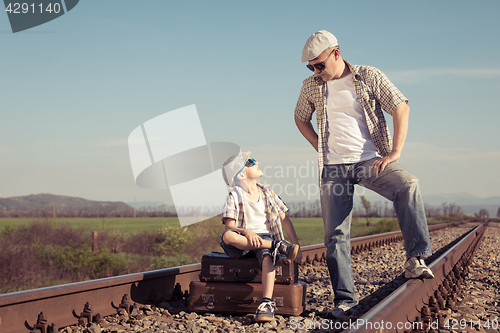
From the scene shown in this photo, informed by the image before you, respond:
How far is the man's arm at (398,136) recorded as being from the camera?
3500mm

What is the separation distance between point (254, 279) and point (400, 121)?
178 cm

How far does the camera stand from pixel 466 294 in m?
4.61

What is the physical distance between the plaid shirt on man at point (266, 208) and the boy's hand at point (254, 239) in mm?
235

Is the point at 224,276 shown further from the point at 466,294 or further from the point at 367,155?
the point at 466,294

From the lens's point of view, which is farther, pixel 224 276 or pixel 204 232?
pixel 204 232

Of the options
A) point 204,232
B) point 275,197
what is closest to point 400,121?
point 275,197

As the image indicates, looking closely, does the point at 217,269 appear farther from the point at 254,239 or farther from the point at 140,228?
the point at 140,228

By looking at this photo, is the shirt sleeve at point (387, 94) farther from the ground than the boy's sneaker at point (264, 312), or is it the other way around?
the shirt sleeve at point (387, 94)

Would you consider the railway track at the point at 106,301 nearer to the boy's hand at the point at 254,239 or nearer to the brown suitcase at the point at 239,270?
the brown suitcase at the point at 239,270

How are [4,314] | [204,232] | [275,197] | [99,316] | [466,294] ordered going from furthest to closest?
1. [204,232]
2. [466,294]
3. [275,197]
4. [99,316]
5. [4,314]

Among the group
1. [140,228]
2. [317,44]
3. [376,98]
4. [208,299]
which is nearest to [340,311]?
[208,299]

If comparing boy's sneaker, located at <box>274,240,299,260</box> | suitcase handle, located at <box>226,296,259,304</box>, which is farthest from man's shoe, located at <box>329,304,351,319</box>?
suitcase handle, located at <box>226,296,259,304</box>

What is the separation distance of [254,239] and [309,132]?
4.14 ft

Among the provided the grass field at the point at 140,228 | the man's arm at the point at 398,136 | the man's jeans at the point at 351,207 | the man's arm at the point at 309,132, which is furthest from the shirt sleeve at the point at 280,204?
the grass field at the point at 140,228
